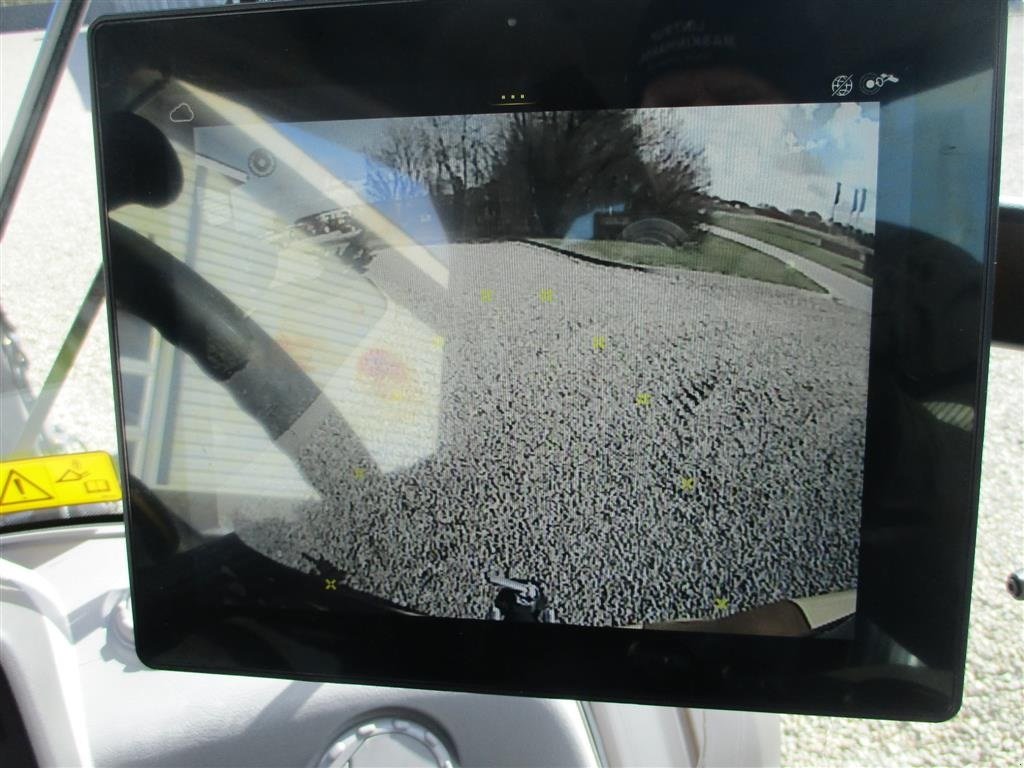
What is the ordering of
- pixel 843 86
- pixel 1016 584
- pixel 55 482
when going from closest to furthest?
1. pixel 843 86
2. pixel 1016 584
3. pixel 55 482

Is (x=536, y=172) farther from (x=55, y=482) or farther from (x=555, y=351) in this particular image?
(x=55, y=482)

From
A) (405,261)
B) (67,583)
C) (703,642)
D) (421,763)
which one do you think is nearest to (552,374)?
(405,261)

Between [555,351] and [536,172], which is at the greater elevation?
[536,172]

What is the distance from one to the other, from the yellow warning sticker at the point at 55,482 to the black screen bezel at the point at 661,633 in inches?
15.1

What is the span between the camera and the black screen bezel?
1.93 ft

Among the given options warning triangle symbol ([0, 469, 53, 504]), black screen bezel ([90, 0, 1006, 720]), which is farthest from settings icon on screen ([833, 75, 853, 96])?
warning triangle symbol ([0, 469, 53, 504])

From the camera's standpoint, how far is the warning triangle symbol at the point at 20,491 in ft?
3.51

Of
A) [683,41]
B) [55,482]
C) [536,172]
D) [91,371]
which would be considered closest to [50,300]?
[91,371]

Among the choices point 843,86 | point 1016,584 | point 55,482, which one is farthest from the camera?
point 55,482

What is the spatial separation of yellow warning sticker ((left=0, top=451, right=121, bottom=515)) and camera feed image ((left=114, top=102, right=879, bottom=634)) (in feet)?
1.40

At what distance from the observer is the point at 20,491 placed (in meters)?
1.07

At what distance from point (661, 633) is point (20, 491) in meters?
0.85

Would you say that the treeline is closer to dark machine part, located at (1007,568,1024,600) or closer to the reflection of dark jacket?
the reflection of dark jacket

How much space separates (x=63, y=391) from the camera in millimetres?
1116
